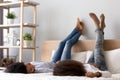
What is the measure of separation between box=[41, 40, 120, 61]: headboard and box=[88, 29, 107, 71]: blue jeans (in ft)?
0.45

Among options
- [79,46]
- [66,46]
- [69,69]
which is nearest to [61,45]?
[66,46]

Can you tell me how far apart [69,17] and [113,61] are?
921 mm

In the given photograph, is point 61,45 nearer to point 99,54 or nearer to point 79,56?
point 79,56

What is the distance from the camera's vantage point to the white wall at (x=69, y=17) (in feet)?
9.09

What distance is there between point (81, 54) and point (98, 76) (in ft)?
3.19

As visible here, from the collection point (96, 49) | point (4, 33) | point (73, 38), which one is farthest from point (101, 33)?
point (4, 33)

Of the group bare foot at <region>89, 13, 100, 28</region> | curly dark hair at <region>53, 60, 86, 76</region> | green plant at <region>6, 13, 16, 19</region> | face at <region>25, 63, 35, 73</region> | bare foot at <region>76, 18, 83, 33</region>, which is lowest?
face at <region>25, 63, 35, 73</region>

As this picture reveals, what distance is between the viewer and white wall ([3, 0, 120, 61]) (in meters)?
2.77

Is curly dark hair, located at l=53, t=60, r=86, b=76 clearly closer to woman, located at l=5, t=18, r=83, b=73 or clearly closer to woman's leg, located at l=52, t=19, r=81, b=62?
woman, located at l=5, t=18, r=83, b=73

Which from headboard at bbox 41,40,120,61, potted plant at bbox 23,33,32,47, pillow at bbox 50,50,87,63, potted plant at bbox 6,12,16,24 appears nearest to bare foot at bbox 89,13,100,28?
headboard at bbox 41,40,120,61

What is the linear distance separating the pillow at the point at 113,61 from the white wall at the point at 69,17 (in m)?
0.33

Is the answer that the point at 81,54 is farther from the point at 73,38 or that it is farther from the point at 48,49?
the point at 48,49

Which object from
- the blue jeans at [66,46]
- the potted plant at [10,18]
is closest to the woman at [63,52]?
the blue jeans at [66,46]

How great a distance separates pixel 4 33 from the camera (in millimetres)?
3602
